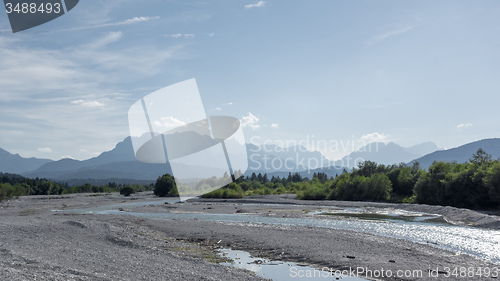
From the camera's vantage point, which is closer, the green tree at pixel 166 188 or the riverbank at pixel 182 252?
the riverbank at pixel 182 252

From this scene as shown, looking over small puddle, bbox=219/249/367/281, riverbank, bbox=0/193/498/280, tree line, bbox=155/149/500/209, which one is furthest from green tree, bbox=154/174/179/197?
small puddle, bbox=219/249/367/281

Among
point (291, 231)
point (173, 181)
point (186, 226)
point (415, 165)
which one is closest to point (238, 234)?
point (291, 231)

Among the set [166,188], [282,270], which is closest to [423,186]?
[282,270]

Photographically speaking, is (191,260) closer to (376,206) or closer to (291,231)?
(291,231)

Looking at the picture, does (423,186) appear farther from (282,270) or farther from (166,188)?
(166,188)

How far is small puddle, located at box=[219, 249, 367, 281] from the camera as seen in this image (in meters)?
14.7

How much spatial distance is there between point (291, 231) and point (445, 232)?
37.6 ft

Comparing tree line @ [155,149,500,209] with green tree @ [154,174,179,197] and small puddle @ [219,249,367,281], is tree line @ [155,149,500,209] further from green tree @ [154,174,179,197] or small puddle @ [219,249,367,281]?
small puddle @ [219,249,367,281]

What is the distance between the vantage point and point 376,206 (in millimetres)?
56000

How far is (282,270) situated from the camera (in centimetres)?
1585

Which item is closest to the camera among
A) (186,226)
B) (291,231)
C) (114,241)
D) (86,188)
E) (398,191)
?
(114,241)

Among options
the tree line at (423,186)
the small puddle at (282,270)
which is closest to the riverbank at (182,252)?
the small puddle at (282,270)

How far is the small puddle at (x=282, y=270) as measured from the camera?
1473 cm

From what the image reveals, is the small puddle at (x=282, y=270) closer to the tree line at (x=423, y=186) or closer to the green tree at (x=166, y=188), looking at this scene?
the tree line at (x=423, y=186)
